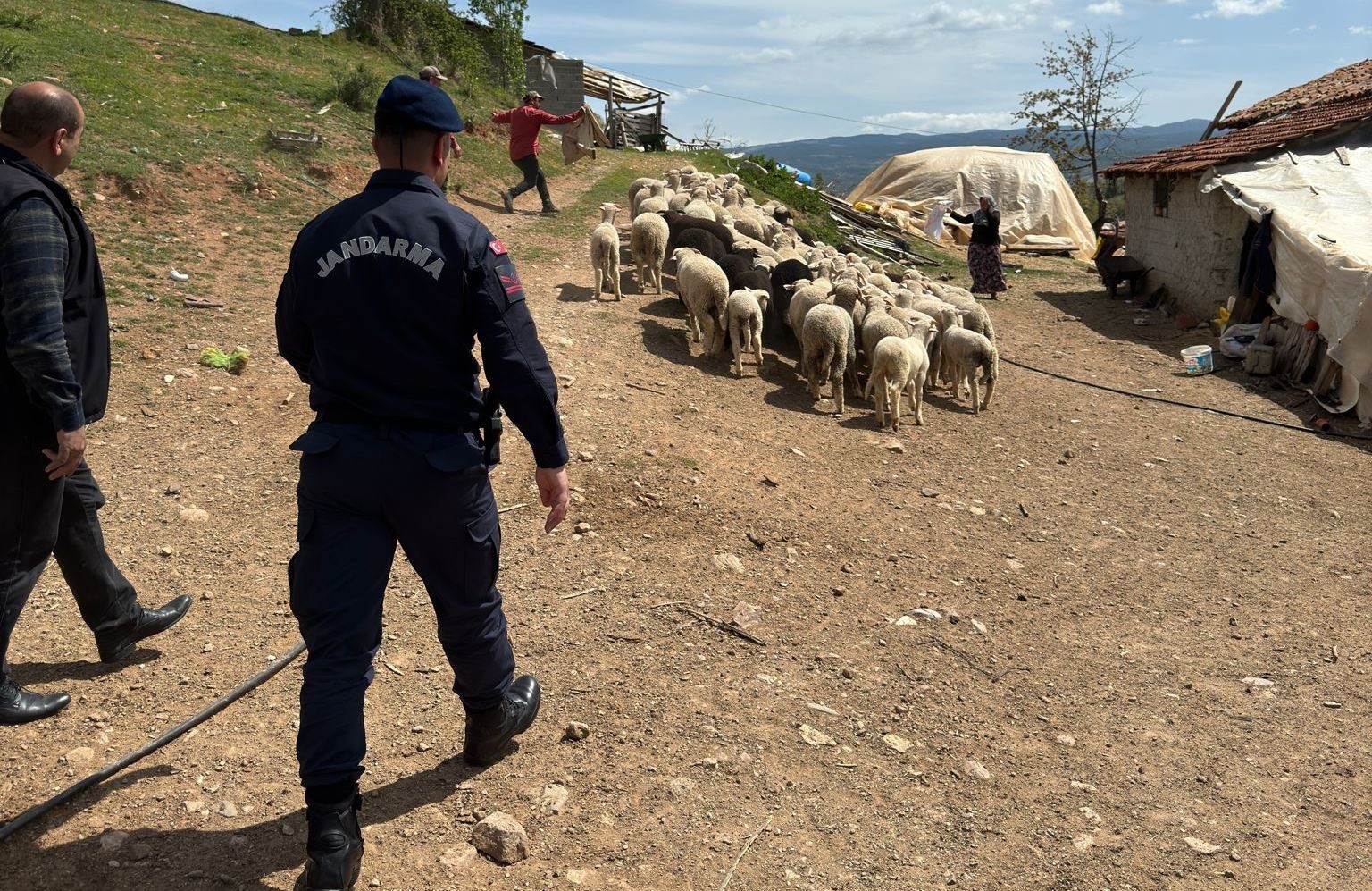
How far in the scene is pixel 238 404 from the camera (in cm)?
642

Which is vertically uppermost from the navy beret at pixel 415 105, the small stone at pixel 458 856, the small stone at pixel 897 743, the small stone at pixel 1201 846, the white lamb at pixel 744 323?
the navy beret at pixel 415 105

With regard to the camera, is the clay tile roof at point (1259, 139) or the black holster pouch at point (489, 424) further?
the clay tile roof at point (1259, 139)

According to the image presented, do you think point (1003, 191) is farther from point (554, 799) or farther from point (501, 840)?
point (501, 840)

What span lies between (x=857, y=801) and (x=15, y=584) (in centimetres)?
293

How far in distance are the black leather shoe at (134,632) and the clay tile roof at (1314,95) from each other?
1900cm

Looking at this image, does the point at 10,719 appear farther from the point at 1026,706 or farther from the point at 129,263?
the point at 129,263

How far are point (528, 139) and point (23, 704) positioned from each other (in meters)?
11.9

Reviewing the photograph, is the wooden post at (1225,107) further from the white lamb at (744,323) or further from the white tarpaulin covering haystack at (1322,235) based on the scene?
the white lamb at (744,323)

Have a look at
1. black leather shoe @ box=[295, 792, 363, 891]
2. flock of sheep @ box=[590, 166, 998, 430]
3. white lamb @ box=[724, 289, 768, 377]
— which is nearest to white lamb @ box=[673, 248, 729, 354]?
flock of sheep @ box=[590, 166, 998, 430]

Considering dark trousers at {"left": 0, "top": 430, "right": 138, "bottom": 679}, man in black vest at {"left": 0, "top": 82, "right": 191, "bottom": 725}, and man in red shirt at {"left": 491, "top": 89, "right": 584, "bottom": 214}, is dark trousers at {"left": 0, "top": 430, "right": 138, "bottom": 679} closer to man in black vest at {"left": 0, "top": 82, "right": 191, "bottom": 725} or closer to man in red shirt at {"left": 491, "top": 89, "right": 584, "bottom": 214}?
man in black vest at {"left": 0, "top": 82, "right": 191, "bottom": 725}

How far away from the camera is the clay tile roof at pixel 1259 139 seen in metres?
14.6

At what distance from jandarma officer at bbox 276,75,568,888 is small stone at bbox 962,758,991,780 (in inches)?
85.7

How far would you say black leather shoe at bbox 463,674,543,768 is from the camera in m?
3.28

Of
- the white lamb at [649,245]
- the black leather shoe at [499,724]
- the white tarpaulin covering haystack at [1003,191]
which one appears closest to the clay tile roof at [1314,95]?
the white tarpaulin covering haystack at [1003,191]
